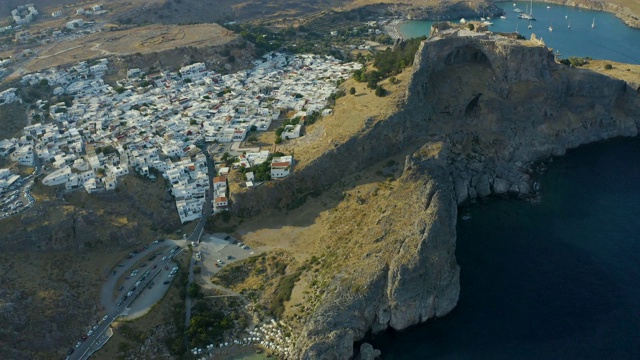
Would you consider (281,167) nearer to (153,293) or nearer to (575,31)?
(153,293)

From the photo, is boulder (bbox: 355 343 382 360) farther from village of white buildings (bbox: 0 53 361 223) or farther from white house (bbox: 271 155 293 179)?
village of white buildings (bbox: 0 53 361 223)

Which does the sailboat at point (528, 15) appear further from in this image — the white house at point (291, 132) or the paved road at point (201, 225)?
the paved road at point (201, 225)

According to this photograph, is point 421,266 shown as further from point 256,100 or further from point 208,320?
point 256,100

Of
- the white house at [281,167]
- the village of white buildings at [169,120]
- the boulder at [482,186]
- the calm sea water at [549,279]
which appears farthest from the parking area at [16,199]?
the boulder at [482,186]

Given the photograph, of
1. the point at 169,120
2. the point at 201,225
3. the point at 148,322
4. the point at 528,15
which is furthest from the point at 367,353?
the point at 528,15

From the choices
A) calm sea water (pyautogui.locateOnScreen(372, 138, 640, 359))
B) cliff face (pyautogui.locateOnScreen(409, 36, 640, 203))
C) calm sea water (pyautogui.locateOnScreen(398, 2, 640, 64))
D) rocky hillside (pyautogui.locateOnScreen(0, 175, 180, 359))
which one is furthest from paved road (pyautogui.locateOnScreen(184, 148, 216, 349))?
calm sea water (pyautogui.locateOnScreen(398, 2, 640, 64))

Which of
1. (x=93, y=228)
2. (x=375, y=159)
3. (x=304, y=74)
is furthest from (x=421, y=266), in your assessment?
(x=304, y=74)
